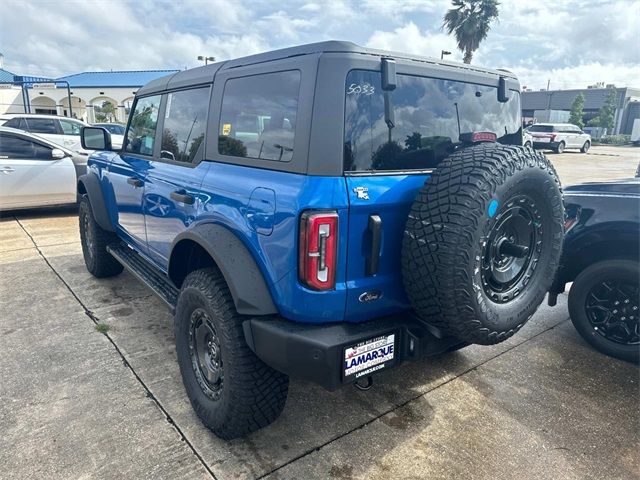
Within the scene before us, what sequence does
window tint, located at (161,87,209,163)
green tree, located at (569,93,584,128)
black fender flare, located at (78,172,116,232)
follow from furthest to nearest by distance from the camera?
green tree, located at (569,93,584,128), black fender flare, located at (78,172,116,232), window tint, located at (161,87,209,163)

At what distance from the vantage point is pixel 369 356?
2.02 m

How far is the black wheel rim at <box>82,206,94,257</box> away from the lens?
468cm

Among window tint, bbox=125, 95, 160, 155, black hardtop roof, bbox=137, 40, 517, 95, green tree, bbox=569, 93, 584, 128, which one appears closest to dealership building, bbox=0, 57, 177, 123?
window tint, bbox=125, 95, 160, 155

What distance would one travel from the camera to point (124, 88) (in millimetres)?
37344

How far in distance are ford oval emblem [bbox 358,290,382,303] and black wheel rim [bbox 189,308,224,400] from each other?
32.1 inches

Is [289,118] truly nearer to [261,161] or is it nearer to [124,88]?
[261,161]

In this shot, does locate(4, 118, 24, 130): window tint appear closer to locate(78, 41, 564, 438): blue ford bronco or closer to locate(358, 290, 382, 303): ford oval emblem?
locate(78, 41, 564, 438): blue ford bronco

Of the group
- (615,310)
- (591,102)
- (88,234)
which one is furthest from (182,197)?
(591,102)

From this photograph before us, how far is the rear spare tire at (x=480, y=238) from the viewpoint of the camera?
74.6 inches

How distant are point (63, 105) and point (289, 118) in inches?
1685

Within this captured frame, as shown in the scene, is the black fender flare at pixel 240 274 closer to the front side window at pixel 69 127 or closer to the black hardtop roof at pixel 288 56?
the black hardtop roof at pixel 288 56

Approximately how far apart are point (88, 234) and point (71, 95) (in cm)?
3949

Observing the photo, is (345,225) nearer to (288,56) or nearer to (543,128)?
(288,56)

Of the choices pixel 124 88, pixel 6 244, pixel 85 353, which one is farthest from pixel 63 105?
pixel 85 353
